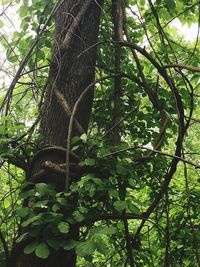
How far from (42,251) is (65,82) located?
0.90 meters

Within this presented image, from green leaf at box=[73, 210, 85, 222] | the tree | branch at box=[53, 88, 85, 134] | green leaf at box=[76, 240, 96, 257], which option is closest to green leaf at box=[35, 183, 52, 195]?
the tree

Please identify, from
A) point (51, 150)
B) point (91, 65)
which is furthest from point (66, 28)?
point (51, 150)

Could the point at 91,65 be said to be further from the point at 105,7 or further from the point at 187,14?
the point at 187,14

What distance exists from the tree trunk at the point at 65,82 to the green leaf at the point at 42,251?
0.28m

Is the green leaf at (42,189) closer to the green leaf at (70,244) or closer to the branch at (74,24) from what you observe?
the green leaf at (70,244)

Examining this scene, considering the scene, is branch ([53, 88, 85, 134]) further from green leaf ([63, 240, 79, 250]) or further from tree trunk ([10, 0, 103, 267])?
green leaf ([63, 240, 79, 250])

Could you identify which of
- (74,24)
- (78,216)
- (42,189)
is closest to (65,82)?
(74,24)

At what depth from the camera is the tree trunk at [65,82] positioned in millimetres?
1511

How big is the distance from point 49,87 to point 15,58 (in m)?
0.33

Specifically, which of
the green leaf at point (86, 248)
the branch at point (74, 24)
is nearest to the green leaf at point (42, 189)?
the green leaf at point (86, 248)

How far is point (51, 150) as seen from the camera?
1.55m

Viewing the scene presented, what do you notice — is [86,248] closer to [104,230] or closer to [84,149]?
[104,230]

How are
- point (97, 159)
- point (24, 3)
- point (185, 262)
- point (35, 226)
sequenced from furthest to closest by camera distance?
point (185, 262) → point (24, 3) → point (97, 159) → point (35, 226)

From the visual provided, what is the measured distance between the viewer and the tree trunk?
4.96ft
